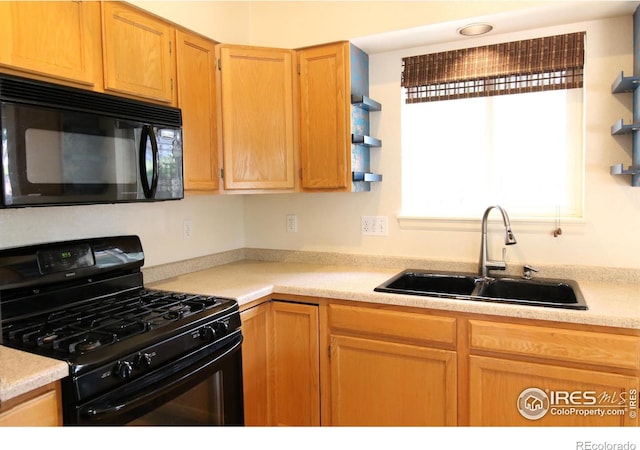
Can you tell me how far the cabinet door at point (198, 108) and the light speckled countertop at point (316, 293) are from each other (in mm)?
508

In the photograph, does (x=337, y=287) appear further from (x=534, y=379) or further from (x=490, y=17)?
(x=490, y=17)

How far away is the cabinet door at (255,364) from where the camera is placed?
2.11 metres

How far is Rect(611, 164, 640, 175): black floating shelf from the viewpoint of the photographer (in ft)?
6.25

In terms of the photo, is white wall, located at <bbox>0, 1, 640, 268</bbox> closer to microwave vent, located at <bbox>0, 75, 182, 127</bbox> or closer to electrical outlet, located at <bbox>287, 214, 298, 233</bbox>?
electrical outlet, located at <bbox>287, 214, 298, 233</bbox>

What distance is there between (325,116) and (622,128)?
1.34 meters

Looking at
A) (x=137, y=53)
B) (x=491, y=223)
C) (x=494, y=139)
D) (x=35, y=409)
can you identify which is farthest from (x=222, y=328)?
(x=494, y=139)

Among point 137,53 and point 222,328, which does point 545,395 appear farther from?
point 137,53

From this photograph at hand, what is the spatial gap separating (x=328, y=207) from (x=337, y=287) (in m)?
0.75

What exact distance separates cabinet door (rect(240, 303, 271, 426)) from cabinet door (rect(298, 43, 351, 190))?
2.44 feet

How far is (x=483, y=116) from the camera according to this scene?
8.11 ft

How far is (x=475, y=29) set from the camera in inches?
89.0

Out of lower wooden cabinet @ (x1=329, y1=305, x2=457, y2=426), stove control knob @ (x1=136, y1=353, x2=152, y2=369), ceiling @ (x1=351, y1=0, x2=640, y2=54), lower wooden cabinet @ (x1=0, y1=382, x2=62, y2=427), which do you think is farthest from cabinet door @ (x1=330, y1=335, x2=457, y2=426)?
ceiling @ (x1=351, y1=0, x2=640, y2=54)

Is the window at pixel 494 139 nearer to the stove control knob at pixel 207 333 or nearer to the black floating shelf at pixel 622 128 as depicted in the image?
the black floating shelf at pixel 622 128

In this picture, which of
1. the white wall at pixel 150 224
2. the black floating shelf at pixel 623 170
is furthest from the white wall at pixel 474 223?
the white wall at pixel 150 224
